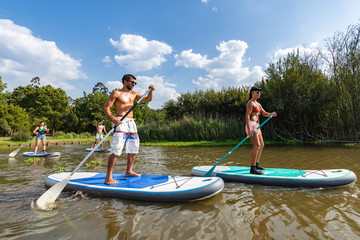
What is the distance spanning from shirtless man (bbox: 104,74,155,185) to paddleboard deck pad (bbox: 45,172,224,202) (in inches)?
9.9

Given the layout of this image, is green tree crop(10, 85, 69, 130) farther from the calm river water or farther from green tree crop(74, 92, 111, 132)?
the calm river water

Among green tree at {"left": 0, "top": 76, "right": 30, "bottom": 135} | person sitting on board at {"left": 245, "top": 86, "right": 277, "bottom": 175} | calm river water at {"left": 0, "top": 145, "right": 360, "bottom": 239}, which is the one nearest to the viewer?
calm river water at {"left": 0, "top": 145, "right": 360, "bottom": 239}

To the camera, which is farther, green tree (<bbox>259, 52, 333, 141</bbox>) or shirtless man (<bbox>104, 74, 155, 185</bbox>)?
green tree (<bbox>259, 52, 333, 141</bbox>)

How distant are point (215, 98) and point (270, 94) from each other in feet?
29.0

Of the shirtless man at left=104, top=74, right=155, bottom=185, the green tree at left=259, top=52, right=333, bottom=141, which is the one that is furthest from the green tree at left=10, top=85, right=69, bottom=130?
the shirtless man at left=104, top=74, right=155, bottom=185

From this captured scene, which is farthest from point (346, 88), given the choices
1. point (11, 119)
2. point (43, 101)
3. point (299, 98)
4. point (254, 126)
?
point (43, 101)

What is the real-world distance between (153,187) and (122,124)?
1430 mm

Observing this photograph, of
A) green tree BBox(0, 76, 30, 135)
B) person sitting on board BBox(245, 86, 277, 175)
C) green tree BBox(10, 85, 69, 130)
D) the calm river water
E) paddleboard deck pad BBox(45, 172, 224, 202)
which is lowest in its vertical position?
the calm river water

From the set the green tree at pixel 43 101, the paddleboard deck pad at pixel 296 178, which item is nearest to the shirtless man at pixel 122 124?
the paddleboard deck pad at pixel 296 178

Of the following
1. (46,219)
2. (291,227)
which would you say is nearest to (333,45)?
(291,227)

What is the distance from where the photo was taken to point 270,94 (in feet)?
53.1

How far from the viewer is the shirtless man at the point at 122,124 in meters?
3.96

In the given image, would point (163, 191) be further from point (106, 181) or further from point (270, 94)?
point (270, 94)

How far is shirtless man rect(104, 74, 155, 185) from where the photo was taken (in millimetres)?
3955
